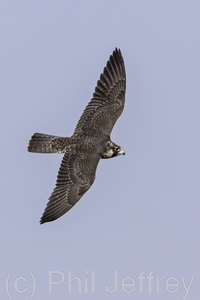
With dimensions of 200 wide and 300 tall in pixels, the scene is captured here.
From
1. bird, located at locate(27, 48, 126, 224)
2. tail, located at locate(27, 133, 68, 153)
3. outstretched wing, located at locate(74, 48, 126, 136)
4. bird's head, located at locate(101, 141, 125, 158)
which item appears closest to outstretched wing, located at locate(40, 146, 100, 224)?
bird, located at locate(27, 48, 126, 224)

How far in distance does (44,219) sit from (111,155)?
10.8 feet

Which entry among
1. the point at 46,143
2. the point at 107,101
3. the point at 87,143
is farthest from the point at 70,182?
the point at 107,101

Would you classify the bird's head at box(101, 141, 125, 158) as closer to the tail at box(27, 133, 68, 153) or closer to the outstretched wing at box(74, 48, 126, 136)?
the outstretched wing at box(74, 48, 126, 136)

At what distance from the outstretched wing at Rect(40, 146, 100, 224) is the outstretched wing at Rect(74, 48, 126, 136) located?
1.33 m

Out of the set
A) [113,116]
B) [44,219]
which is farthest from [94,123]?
[44,219]

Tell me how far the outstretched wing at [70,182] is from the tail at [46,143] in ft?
1.34

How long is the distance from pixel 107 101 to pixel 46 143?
251 cm

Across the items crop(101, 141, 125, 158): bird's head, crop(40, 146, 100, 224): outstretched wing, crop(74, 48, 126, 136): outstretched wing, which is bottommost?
crop(40, 146, 100, 224): outstretched wing

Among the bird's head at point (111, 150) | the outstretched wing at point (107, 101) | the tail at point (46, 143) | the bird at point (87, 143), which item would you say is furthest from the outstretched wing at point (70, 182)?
the outstretched wing at point (107, 101)

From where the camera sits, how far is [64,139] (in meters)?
22.4

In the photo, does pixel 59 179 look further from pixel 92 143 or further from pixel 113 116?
pixel 113 116

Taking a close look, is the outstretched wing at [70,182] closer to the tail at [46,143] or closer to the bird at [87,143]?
the bird at [87,143]

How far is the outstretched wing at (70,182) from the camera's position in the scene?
67.5 feet

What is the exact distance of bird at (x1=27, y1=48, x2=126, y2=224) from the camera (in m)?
21.0
